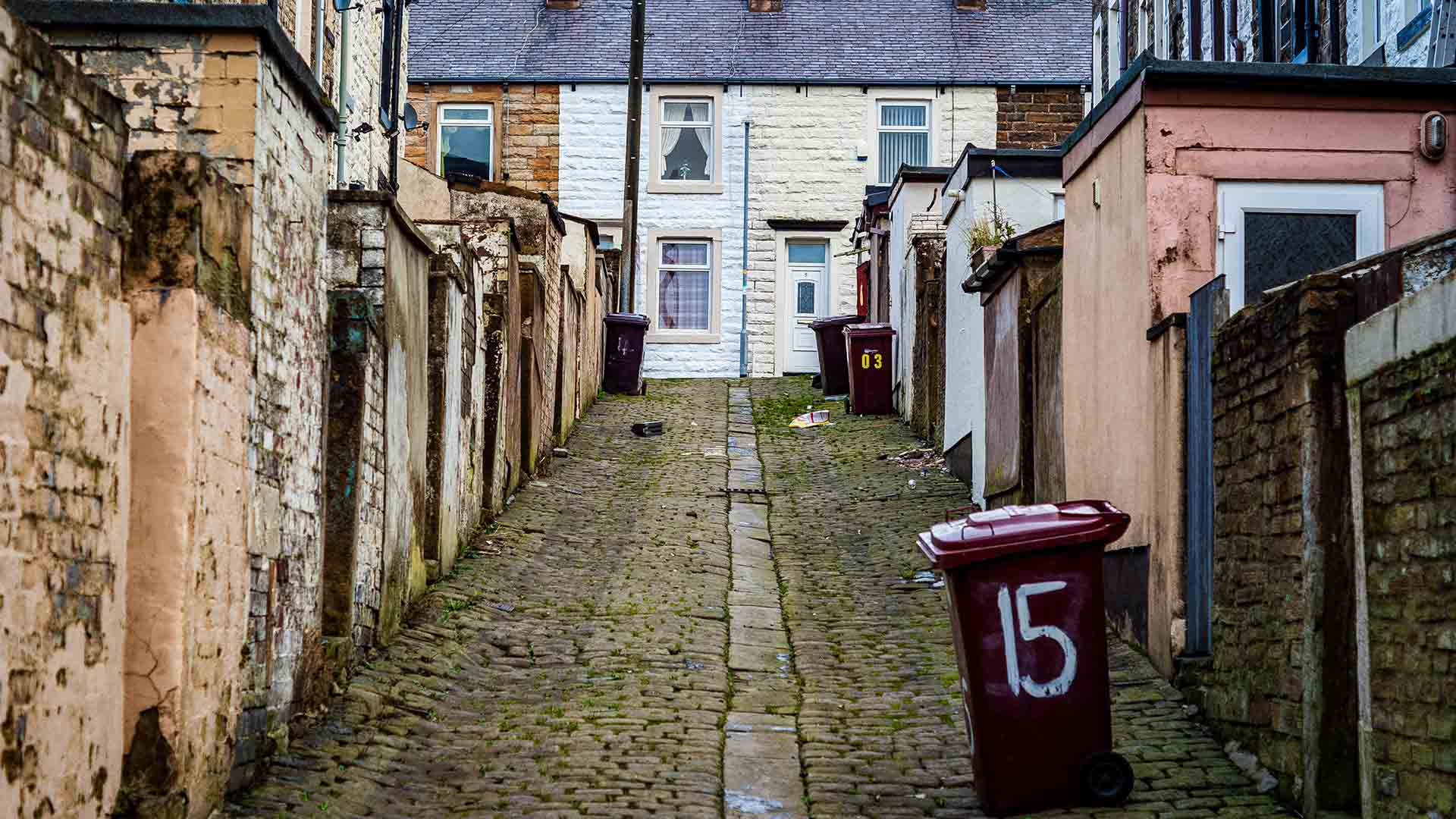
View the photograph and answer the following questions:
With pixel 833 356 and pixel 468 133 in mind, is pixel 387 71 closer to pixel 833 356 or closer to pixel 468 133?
pixel 833 356

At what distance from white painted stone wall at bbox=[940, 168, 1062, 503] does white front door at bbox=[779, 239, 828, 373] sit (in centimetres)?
1106

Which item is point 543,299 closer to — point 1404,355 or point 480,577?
point 480,577

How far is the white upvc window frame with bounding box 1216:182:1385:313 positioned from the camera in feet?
31.9

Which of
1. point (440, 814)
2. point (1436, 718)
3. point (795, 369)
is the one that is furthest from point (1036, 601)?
point (795, 369)

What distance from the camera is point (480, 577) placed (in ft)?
42.3

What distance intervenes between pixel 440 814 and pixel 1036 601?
2858mm

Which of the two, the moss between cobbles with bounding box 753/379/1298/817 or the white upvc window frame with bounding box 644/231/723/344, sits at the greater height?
the white upvc window frame with bounding box 644/231/723/344

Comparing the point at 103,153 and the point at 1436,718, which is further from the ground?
the point at 103,153

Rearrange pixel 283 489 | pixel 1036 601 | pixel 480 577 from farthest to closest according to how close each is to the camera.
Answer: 1. pixel 480 577
2. pixel 283 489
3. pixel 1036 601

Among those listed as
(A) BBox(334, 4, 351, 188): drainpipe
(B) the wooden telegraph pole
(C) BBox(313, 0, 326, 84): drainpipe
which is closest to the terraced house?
(B) the wooden telegraph pole

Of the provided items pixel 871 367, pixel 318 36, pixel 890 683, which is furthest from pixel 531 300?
pixel 890 683

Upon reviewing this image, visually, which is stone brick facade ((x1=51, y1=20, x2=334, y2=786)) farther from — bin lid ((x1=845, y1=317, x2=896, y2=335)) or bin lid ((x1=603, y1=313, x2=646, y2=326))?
bin lid ((x1=603, y1=313, x2=646, y2=326))

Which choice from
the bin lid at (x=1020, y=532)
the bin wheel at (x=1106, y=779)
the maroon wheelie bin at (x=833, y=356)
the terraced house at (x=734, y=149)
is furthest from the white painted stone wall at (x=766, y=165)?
the bin wheel at (x=1106, y=779)

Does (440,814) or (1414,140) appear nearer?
(440,814)
